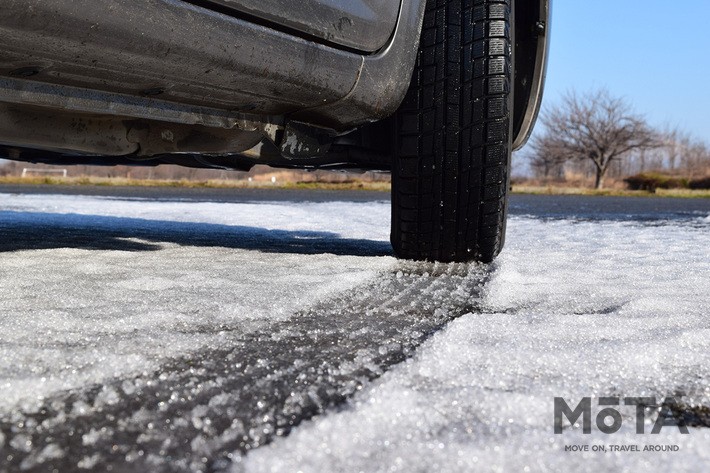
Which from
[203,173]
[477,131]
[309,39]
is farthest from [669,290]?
[203,173]

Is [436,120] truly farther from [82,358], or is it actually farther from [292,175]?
[292,175]

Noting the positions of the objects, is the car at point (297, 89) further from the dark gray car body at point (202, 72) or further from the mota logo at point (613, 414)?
the mota logo at point (613, 414)

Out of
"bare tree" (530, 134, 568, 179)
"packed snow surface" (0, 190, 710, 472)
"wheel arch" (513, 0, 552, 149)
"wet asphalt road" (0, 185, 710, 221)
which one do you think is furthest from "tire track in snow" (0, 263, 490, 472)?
"bare tree" (530, 134, 568, 179)

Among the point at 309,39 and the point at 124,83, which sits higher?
the point at 309,39

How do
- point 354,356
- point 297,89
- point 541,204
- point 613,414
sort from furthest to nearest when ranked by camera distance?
point 541,204 → point 297,89 → point 354,356 → point 613,414

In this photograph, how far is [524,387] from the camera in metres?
0.95

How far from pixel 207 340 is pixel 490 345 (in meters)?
0.48

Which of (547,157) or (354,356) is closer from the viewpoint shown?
(354,356)

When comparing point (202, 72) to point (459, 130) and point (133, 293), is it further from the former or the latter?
point (459, 130)

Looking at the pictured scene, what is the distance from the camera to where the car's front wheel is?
7.10 feet

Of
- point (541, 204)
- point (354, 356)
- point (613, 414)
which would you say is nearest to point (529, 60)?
point (354, 356)

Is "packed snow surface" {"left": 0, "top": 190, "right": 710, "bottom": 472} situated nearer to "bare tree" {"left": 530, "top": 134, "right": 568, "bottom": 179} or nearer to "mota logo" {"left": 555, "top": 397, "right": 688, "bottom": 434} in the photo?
"mota logo" {"left": 555, "top": 397, "right": 688, "bottom": 434}

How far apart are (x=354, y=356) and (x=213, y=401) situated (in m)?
0.29

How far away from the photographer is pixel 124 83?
5.31ft
